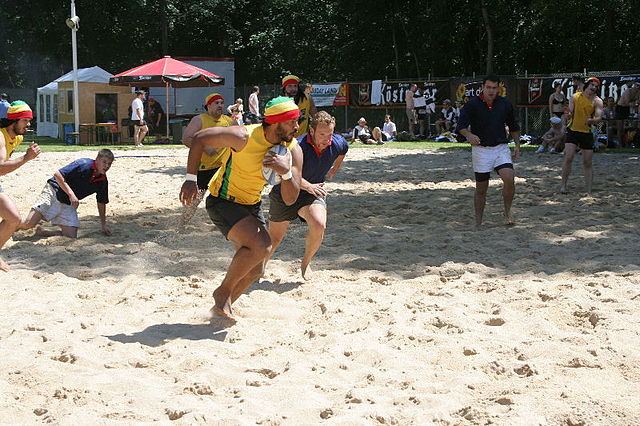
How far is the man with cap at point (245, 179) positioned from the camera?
17.0 feet

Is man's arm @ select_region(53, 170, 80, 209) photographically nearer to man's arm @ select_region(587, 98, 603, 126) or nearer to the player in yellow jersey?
the player in yellow jersey

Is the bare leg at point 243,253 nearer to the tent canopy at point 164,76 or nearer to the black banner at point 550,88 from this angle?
the black banner at point 550,88

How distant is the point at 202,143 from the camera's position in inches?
201

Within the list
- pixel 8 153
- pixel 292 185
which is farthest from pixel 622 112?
pixel 292 185

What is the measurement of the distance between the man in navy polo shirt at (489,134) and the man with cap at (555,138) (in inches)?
399

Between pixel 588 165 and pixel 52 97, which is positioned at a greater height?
pixel 52 97

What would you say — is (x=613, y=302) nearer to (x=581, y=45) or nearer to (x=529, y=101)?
(x=529, y=101)

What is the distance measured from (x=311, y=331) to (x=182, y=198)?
126 centimetres

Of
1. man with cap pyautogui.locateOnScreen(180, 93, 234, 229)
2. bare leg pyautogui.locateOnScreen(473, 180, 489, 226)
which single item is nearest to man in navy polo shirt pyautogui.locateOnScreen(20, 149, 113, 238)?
man with cap pyautogui.locateOnScreen(180, 93, 234, 229)

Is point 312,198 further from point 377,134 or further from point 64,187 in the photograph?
point 377,134

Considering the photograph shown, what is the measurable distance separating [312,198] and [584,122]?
6.14m

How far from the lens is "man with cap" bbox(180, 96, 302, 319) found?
5184 millimetres

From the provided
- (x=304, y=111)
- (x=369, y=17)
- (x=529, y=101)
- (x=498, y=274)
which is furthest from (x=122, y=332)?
(x=369, y=17)

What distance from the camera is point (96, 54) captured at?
41.0m
